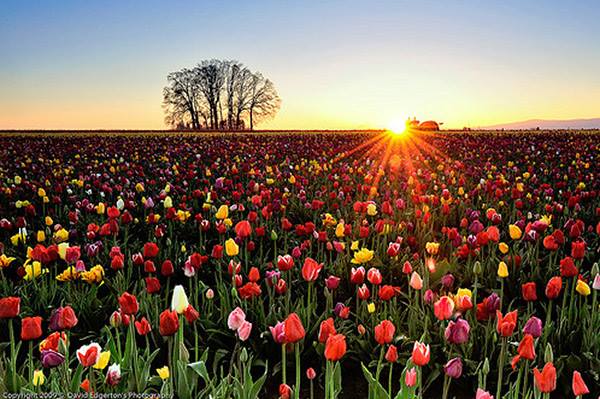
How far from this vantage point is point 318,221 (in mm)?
6309

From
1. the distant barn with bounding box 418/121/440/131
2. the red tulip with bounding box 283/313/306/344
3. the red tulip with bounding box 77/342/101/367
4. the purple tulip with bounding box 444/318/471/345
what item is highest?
the distant barn with bounding box 418/121/440/131

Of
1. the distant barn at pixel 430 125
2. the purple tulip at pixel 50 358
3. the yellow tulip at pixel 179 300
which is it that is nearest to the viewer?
the purple tulip at pixel 50 358

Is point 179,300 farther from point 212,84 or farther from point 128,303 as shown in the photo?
point 212,84

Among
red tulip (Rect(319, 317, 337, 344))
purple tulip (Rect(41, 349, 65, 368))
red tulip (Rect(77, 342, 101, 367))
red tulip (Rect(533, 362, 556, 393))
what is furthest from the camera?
red tulip (Rect(319, 317, 337, 344))

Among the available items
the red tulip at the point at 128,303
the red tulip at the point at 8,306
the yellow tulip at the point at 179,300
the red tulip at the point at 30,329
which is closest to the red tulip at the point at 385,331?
the yellow tulip at the point at 179,300

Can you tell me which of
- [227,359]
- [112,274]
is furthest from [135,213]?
[227,359]

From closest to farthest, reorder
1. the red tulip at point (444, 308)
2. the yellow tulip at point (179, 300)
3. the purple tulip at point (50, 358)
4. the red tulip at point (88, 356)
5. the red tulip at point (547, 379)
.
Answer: the red tulip at point (547, 379) < the red tulip at point (88, 356) < the purple tulip at point (50, 358) < the yellow tulip at point (179, 300) < the red tulip at point (444, 308)

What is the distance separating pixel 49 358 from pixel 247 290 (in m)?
1.14

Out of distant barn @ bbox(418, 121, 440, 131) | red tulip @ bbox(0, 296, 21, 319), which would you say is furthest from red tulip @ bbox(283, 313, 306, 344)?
distant barn @ bbox(418, 121, 440, 131)

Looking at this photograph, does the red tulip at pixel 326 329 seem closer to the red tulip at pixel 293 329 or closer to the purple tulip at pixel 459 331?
the red tulip at pixel 293 329

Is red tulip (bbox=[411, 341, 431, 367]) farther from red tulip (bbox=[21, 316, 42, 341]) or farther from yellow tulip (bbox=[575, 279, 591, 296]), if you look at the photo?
red tulip (bbox=[21, 316, 42, 341])

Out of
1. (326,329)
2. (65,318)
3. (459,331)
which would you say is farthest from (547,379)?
(65,318)

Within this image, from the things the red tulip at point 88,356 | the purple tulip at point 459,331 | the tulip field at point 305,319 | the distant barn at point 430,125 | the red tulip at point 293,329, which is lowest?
the tulip field at point 305,319

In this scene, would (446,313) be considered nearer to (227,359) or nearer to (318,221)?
(227,359)
